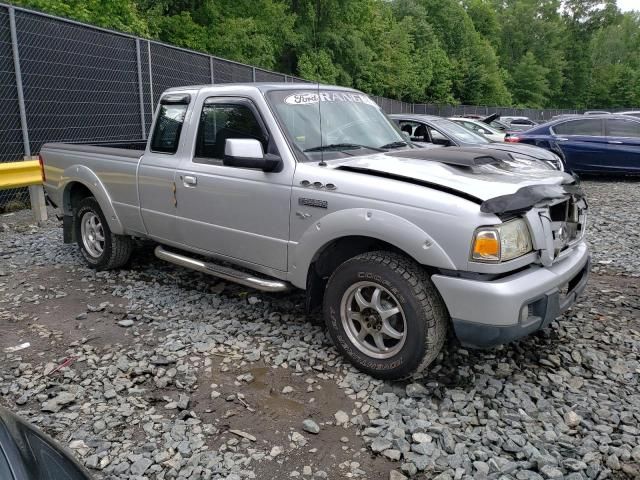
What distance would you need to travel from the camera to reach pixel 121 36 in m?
10.1

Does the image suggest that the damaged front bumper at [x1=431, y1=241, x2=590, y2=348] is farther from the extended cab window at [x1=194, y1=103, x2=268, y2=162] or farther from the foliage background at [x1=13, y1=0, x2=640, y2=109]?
the foliage background at [x1=13, y1=0, x2=640, y2=109]

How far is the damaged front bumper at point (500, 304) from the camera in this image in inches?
122

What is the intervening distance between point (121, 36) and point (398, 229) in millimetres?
8826

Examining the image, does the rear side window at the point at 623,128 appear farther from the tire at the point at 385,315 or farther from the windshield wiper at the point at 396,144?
the tire at the point at 385,315

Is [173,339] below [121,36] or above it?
below

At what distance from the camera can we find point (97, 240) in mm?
5910

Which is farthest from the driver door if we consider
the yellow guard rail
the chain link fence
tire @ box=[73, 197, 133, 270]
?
the chain link fence

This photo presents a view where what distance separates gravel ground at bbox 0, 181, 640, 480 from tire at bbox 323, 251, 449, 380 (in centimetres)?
16

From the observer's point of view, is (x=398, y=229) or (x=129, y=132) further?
(x=129, y=132)

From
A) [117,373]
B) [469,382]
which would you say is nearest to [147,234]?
[117,373]

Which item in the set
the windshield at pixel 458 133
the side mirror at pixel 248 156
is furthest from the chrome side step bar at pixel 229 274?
the windshield at pixel 458 133

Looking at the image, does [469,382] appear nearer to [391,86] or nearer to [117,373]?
[117,373]

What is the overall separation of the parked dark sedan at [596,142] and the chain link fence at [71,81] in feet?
29.5

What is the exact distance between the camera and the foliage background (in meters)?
24.6
